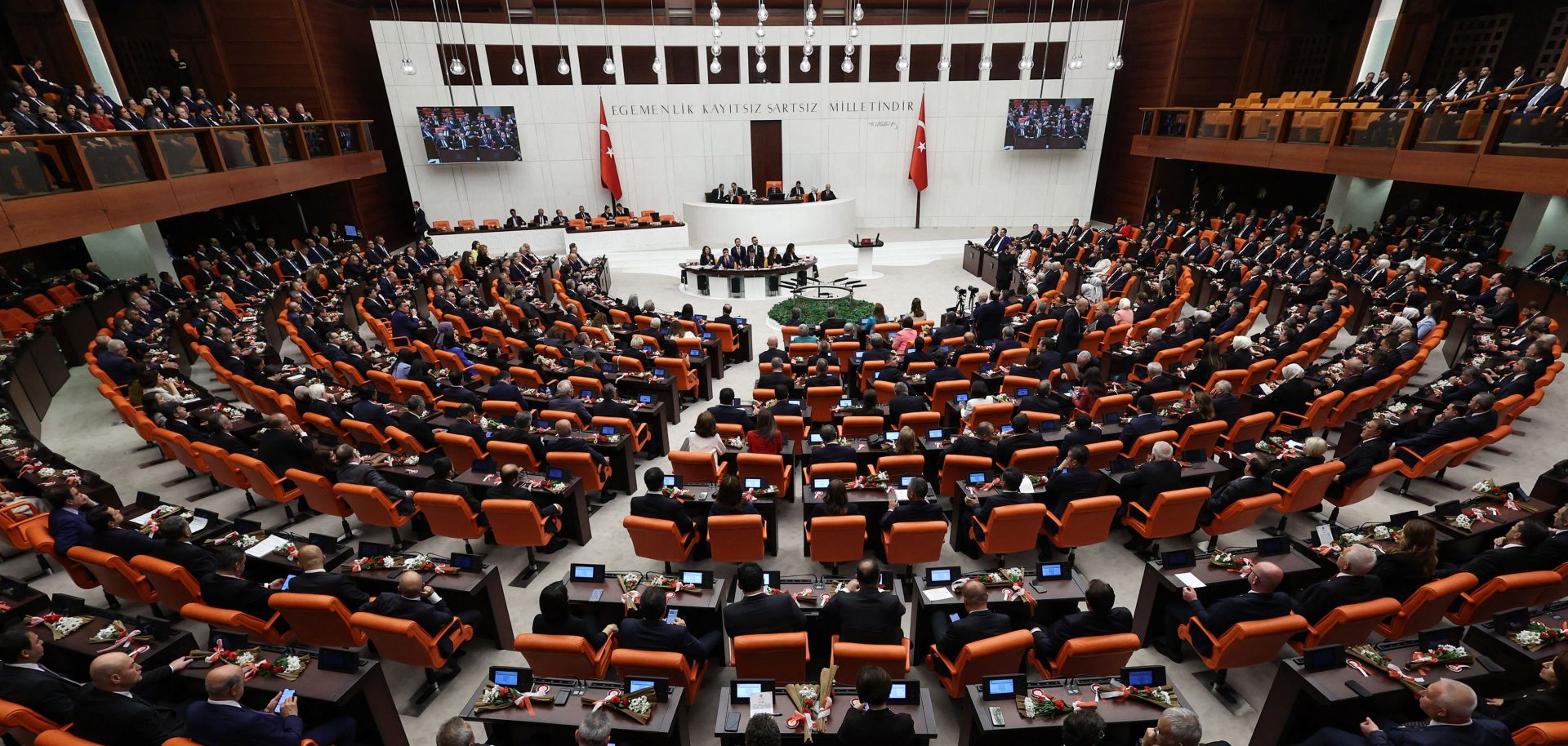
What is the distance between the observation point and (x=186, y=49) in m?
18.2

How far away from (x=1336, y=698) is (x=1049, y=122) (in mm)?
22658

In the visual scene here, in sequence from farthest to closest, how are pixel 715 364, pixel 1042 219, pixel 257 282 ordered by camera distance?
pixel 1042 219 → pixel 257 282 → pixel 715 364

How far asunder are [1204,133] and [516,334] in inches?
771

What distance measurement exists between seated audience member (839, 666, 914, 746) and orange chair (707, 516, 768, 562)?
2397 millimetres

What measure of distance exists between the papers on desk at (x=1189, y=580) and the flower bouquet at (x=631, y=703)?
13.7ft

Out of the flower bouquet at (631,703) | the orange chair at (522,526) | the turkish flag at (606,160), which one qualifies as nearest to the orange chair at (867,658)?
the flower bouquet at (631,703)

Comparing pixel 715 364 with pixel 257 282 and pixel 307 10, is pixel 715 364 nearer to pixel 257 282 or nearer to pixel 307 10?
pixel 257 282

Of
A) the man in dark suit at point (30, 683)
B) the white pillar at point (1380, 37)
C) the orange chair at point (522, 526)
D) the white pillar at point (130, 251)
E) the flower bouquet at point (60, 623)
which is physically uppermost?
the white pillar at point (1380, 37)

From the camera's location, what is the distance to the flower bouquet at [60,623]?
4.78m

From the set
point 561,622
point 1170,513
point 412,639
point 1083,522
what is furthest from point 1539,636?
point 412,639

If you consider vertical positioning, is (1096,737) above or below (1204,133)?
below

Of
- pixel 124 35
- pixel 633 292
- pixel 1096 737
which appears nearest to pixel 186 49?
pixel 124 35

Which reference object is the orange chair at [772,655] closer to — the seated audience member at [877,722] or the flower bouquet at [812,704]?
the flower bouquet at [812,704]

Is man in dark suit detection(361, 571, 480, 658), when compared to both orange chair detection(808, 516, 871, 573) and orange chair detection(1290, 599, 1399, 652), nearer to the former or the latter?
orange chair detection(808, 516, 871, 573)
